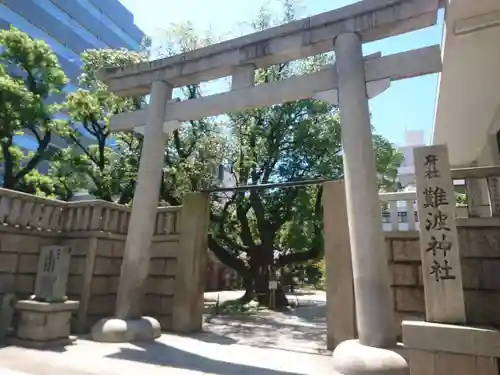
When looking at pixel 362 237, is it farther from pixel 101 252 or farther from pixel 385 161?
pixel 385 161

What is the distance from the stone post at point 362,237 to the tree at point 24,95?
9.99 metres

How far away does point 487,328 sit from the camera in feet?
12.2

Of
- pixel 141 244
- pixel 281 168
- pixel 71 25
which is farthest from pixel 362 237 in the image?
pixel 71 25

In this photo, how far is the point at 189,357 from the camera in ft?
17.1

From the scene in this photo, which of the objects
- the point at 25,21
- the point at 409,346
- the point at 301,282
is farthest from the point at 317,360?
the point at 25,21

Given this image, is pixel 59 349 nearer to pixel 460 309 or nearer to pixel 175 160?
pixel 460 309

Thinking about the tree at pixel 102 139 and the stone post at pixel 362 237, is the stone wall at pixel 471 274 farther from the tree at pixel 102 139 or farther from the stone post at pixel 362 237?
the tree at pixel 102 139

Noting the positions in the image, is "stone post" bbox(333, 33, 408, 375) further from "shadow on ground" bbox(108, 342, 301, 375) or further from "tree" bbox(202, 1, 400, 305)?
"tree" bbox(202, 1, 400, 305)

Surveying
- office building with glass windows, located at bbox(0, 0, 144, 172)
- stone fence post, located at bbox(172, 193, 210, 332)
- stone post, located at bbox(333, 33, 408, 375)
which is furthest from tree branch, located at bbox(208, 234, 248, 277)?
office building with glass windows, located at bbox(0, 0, 144, 172)

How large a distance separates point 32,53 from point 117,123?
272 inches

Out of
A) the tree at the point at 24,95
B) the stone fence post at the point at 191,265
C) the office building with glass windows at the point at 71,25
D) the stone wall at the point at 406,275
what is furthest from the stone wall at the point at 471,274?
the office building with glass windows at the point at 71,25

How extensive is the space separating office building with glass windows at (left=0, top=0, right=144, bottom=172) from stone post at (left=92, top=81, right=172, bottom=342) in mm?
23451

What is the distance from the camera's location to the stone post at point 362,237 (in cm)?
436

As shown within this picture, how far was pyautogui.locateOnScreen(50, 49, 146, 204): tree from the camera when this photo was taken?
12.5 m
